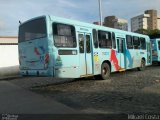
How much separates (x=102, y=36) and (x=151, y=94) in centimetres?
632

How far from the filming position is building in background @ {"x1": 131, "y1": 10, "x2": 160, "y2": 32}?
8238 cm

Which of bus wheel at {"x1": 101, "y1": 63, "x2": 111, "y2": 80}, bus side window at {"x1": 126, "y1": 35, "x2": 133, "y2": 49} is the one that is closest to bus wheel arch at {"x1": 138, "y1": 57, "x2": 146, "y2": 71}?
bus side window at {"x1": 126, "y1": 35, "x2": 133, "y2": 49}

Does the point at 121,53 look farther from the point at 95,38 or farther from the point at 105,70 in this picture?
the point at 95,38

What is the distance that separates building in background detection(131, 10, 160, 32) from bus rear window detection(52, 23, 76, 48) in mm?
70196

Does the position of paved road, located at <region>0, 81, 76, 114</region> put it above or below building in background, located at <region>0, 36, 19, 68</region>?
below

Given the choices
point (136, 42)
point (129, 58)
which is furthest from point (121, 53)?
point (136, 42)

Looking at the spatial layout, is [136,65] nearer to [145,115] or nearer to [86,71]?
[86,71]

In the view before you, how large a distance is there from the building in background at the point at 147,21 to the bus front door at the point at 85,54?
68859 millimetres

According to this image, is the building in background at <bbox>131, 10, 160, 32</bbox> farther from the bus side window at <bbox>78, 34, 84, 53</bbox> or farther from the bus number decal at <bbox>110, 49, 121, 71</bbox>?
the bus side window at <bbox>78, 34, 84, 53</bbox>

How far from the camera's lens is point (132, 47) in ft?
67.2

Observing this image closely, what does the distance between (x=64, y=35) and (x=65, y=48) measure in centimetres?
61

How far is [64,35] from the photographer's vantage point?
44.1 ft

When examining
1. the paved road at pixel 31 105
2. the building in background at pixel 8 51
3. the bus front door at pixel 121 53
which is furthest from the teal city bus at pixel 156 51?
the building in background at pixel 8 51

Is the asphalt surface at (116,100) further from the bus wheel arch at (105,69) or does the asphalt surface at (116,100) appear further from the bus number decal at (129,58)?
the bus number decal at (129,58)
